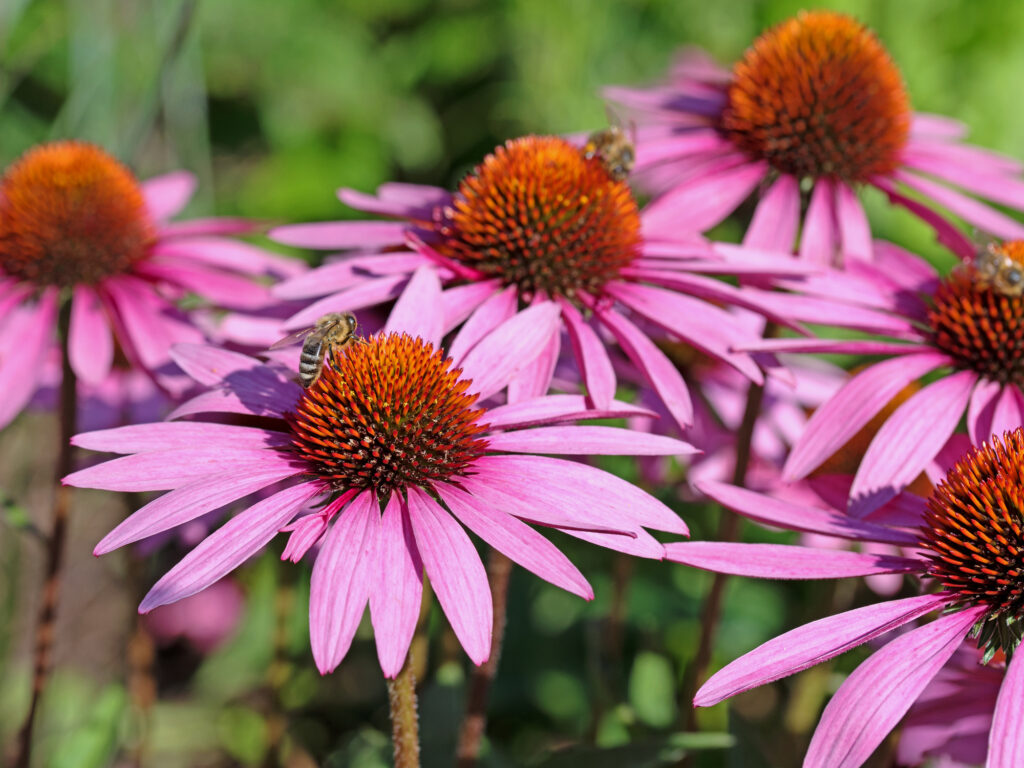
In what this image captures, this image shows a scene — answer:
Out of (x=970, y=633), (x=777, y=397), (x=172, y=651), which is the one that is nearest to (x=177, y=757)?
(x=172, y=651)

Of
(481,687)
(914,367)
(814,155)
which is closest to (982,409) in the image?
(914,367)

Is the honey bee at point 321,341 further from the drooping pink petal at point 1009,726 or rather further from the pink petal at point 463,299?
the drooping pink petal at point 1009,726

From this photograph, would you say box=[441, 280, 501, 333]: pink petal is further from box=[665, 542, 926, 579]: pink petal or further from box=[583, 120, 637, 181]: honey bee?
box=[665, 542, 926, 579]: pink petal

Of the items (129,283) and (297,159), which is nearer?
(129,283)

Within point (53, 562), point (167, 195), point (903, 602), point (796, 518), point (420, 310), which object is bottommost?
point (903, 602)

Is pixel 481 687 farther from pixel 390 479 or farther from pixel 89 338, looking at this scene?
pixel 89 338

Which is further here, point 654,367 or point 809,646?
point 654,367

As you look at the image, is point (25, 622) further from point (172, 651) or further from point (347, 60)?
point (347, 60)
